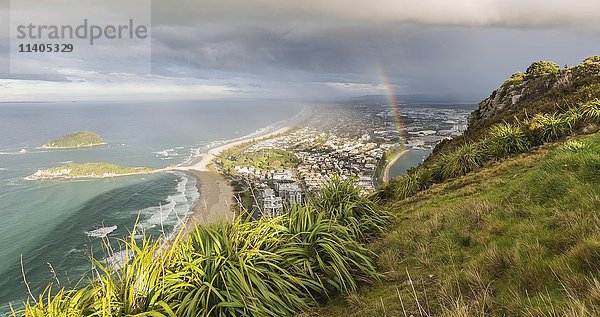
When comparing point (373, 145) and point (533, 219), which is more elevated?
point (533, 219)

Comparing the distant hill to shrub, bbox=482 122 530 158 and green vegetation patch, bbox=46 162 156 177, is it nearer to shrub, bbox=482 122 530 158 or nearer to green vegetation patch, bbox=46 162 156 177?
shrub, bbox=482 122 530 158

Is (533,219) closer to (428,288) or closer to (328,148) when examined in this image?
(428,288)

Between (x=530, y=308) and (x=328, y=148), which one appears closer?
(x=530, y=308)

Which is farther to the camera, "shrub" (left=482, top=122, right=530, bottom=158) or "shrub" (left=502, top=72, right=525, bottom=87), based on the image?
"shrub" (left=502, top=72, right=525, bottom=87)

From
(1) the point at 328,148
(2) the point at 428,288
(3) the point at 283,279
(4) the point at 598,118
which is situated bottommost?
(1) the point at 328,148

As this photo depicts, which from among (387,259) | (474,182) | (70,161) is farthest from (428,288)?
(70,161)

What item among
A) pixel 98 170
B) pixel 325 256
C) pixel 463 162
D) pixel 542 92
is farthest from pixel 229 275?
pixel 98 170

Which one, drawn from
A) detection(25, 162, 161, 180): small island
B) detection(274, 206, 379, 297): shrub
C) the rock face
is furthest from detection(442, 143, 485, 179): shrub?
detection(25, 162, 161, 180): small island

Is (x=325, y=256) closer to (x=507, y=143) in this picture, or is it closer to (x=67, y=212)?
(x=507, y=143)
